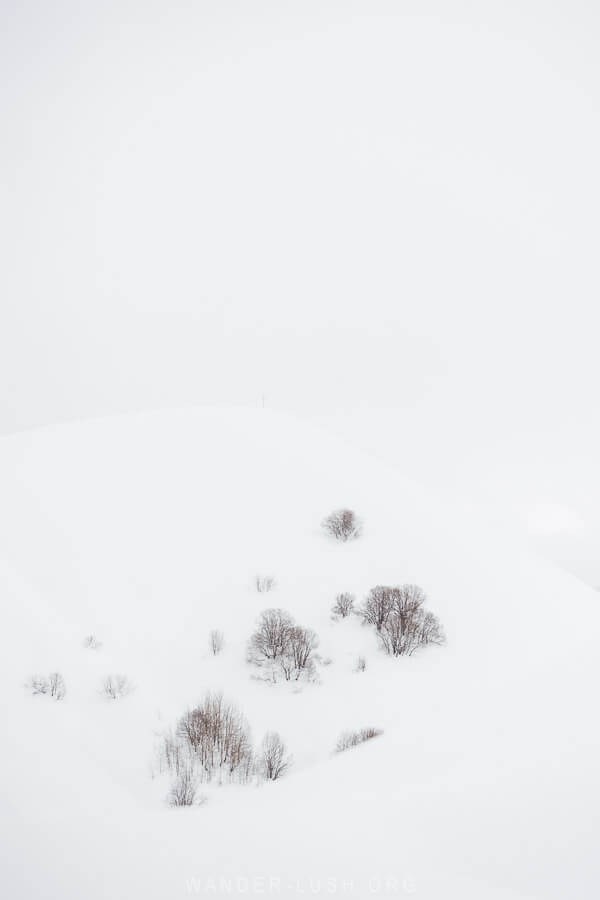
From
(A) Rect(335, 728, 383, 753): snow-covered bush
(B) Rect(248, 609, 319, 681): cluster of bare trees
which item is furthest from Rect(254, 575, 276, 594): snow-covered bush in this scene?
(A) Rect(335, 728, 383, 753): snow-covered bush

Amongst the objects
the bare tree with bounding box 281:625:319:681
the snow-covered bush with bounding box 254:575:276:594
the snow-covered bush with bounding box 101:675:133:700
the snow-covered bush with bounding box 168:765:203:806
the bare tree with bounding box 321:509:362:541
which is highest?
the bare tree with bounding box 321:509:362:541

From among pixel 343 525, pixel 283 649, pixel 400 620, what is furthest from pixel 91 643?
pixel 343 525

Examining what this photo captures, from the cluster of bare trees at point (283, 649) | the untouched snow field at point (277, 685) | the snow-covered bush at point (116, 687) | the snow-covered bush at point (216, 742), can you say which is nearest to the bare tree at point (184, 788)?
the snow-covered bush at point (216, 742)

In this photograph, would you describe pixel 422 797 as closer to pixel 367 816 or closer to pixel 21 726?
pixel 367 816

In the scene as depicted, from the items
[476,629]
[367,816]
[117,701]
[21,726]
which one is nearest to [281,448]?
[476,629]

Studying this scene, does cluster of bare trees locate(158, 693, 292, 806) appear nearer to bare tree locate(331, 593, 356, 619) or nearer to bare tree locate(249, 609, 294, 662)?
bare tree locate(249, 609, 294, 662)

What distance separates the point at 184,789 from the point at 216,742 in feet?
6.23

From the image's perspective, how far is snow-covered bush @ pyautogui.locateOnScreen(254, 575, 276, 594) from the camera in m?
20.9

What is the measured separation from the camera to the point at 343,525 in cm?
2478

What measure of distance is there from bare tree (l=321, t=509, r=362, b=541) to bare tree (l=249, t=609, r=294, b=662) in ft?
22.1

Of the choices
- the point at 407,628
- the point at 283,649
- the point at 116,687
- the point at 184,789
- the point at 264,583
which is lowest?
the point at 184,789

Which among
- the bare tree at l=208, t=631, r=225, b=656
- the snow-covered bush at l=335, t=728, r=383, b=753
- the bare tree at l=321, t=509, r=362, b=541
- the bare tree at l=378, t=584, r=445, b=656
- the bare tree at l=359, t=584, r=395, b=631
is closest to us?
the snow-covered bush at l=335, t=728, r=383, b=753

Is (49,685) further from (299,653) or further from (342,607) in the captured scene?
(342,607)

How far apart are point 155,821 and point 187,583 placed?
12.0 metres
